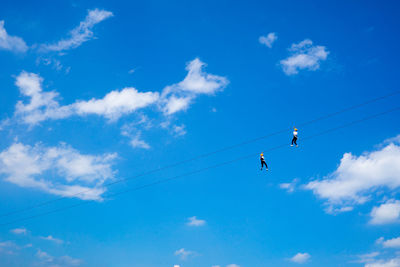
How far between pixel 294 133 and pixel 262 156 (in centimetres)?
413

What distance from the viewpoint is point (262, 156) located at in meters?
37.6

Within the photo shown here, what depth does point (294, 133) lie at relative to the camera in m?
36.5
